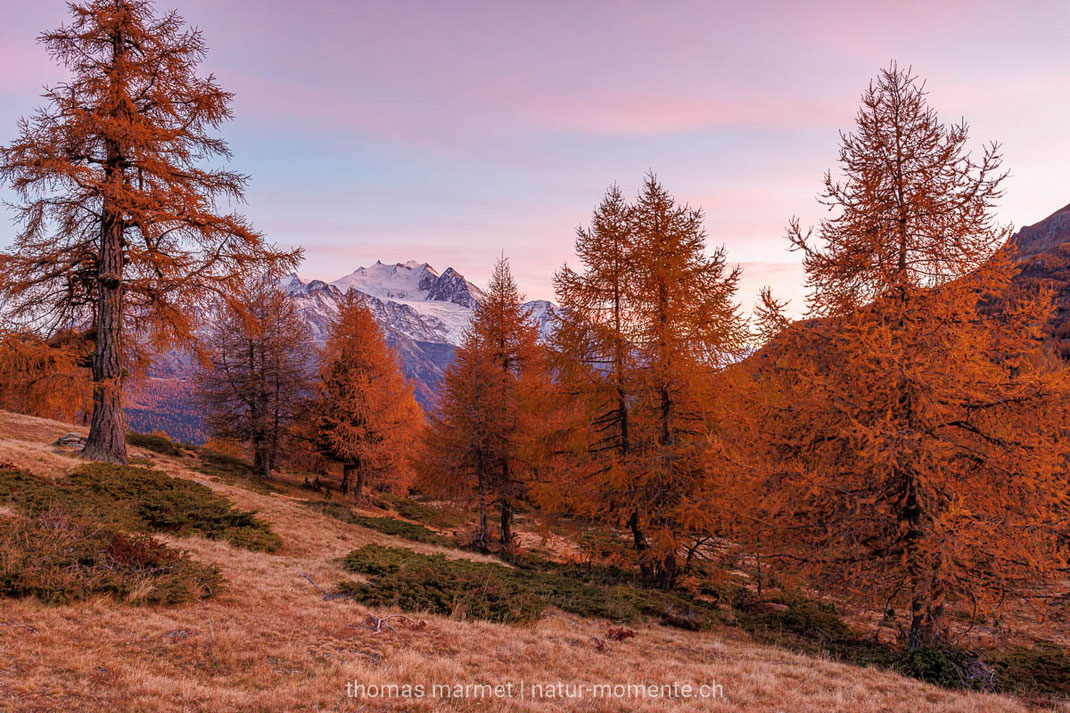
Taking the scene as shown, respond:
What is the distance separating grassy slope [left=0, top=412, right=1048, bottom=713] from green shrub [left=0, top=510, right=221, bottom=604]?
30cm

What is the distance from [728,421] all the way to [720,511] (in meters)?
2.08

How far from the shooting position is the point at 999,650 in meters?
10.1

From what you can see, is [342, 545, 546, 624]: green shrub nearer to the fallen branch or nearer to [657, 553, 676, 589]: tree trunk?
the fallen branch

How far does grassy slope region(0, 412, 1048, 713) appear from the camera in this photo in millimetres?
4543

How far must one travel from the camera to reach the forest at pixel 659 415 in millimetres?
8523

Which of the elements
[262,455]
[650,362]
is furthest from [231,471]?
[650,362]

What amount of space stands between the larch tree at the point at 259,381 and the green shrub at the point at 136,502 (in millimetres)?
15811

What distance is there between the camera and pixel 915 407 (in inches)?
342

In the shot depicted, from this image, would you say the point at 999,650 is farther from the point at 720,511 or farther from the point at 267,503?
the point at 267,503

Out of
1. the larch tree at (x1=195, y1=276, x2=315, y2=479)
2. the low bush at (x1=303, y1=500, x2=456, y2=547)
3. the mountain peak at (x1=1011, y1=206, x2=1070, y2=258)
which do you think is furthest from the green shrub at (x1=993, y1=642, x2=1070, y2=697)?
the mountain peak at (x1=1011, y1=206, x2=1070, y2=258)

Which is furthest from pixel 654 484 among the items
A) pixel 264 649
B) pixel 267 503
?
pixel 267 503

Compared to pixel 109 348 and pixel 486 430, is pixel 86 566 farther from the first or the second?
pixel 486 430

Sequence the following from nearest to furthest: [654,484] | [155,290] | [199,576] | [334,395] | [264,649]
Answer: [264,649] → [199,576] → [654,484] → [155,290] → [334,395]

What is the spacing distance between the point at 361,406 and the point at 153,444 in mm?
9636
